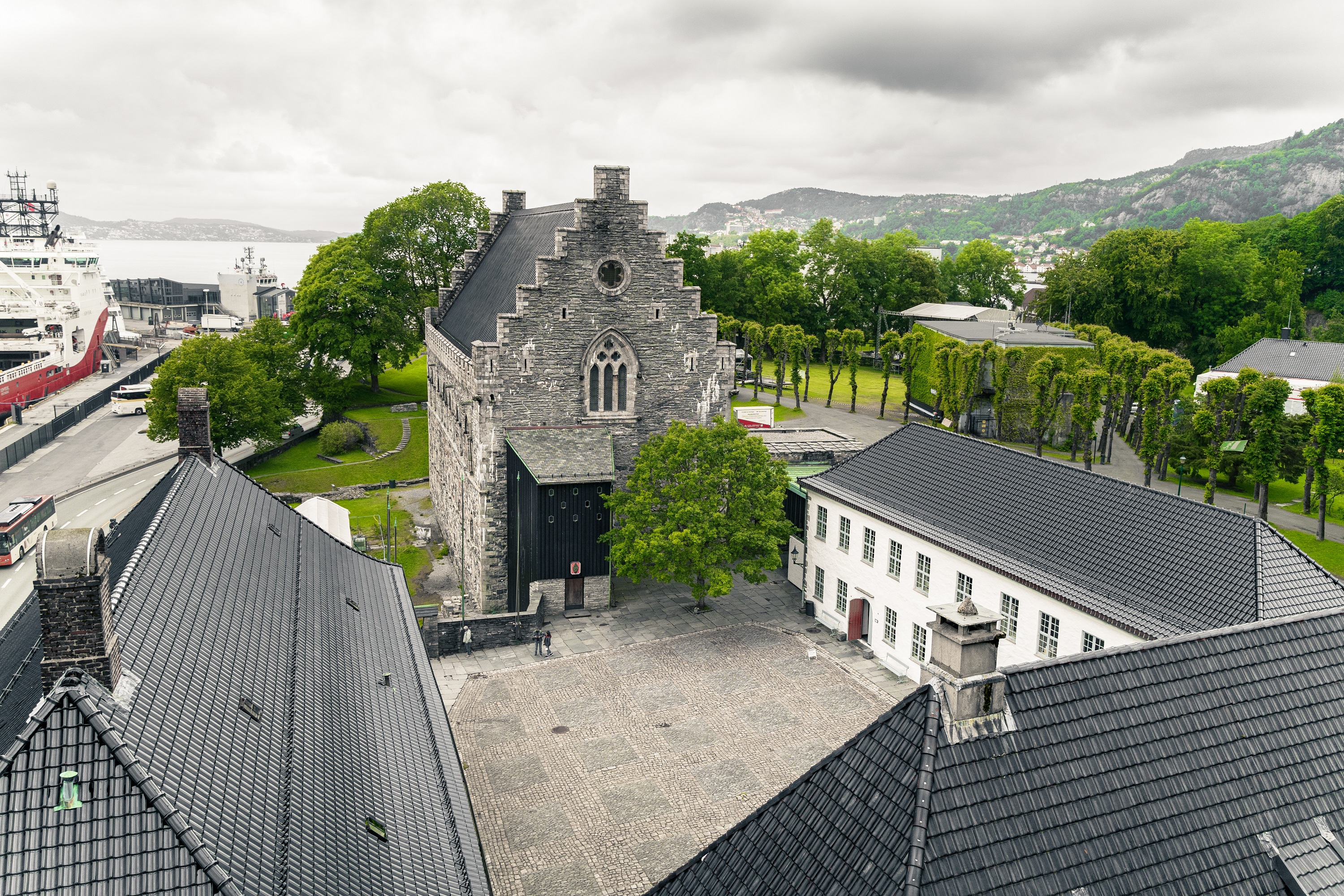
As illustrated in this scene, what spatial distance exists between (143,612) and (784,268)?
96708 mm

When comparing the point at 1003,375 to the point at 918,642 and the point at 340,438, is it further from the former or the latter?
the point at 340,438

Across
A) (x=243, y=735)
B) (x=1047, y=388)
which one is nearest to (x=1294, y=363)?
(x=1047, y=388)

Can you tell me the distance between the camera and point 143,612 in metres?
13.8

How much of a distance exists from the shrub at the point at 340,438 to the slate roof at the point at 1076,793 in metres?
55.5

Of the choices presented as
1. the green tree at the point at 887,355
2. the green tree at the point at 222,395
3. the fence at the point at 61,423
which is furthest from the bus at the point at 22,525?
the green tree at the point at 887,355

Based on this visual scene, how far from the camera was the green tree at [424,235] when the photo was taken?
72.0 meters

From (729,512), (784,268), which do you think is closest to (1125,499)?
(729,512)

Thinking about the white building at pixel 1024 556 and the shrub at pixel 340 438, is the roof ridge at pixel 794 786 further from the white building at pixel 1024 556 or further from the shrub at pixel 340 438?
the shrub at pixel 340 438

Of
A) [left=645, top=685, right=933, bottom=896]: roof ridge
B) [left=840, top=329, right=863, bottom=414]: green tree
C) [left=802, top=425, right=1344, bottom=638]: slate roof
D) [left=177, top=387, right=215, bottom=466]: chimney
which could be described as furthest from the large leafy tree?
[left=645, top=685, right=933, bottom=896]: roof ridge

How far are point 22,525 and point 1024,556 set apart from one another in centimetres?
4791

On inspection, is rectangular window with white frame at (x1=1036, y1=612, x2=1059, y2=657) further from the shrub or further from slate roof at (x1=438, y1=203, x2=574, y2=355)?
the shrub

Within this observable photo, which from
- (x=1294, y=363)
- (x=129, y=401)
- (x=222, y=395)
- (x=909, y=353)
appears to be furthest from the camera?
(x=129, y=401)

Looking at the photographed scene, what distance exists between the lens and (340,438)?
63906 mm

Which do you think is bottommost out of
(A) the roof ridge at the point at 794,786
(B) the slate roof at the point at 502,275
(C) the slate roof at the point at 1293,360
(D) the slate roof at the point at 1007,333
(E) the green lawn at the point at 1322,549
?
(E) the green lawn at the point at 1322,549
